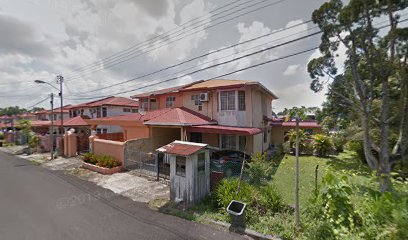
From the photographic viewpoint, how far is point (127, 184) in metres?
10.2

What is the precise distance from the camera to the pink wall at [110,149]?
13.0 m

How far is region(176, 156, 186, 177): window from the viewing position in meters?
7.71

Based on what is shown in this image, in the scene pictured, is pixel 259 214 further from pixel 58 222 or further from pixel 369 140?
pixel 369 140

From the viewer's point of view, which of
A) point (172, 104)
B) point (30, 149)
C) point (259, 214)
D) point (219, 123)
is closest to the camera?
point (259, 214)

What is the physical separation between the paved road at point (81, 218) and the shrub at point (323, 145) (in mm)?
15324

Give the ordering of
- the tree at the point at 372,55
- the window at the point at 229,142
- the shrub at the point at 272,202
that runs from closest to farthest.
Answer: the shrub at the point at 272,202, the tree at the point at 372,55, the window at the point at 229,142

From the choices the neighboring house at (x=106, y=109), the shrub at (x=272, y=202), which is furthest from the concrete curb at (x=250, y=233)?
the neighboring house at (x=106, y=109)

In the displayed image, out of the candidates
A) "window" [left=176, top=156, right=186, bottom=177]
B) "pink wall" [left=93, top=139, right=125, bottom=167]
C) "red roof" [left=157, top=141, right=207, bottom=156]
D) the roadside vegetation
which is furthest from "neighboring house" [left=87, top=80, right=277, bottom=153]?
"window" [left=176, top=156, right=186, bottom=177]

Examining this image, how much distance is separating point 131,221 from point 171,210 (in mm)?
1377

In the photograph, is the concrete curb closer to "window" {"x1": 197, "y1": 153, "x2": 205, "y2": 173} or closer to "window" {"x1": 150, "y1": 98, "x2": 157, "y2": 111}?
"window" {"x1": 197, "y1": 153, "x2": 205, "y2": 173}

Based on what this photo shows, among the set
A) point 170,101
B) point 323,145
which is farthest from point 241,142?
point 323,145

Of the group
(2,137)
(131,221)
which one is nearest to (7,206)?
Result: (131,221)

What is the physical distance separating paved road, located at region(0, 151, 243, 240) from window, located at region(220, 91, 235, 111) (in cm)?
899

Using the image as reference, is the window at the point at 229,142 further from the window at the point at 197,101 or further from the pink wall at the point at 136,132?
the pink wall at the point at 136,132
